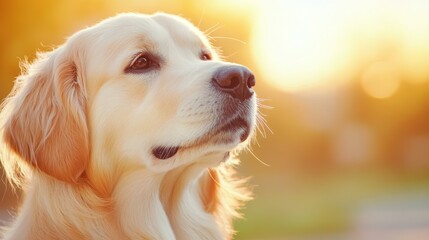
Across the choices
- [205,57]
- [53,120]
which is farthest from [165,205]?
[205,57]

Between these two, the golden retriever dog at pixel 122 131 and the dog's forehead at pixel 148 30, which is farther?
the dog's forehead at pixel 148 30

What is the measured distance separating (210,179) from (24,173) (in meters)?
1.06

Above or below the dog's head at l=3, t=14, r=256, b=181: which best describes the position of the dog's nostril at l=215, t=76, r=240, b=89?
above

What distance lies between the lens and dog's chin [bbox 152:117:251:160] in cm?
367

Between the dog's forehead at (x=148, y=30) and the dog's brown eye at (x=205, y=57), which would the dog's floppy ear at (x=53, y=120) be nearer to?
the dog's forehead at (x=148, y=30)

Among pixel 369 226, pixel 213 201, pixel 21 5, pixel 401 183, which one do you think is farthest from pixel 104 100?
pixel 401 183

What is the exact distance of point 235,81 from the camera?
3656 mm

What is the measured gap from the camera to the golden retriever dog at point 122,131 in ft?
12.1

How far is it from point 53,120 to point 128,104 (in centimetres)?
40

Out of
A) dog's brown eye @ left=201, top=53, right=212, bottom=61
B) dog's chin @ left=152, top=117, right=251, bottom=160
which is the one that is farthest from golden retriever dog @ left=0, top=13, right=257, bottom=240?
dog's brown eye @ left=201, top=53, right=212, bottom=61

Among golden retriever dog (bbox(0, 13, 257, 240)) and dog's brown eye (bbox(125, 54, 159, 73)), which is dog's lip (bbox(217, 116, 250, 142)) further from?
dog's brown eye (bbox(125, 54, 159, 73))

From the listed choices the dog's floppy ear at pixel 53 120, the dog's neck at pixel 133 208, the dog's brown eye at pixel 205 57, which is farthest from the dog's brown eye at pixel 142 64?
the dog's neck at pixel 133 208

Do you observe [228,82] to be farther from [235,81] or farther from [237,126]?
[237,126]

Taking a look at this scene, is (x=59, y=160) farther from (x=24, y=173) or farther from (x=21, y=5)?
(x=21, y=5)
